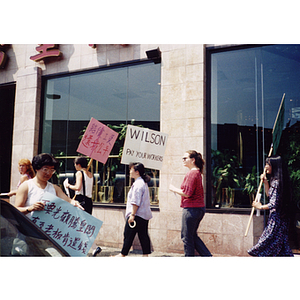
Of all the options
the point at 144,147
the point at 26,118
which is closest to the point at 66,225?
the point at 144,147

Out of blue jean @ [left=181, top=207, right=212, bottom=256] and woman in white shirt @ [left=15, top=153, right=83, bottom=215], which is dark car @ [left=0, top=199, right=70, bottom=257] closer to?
woman in white shirt @ [left=15, top=153, right=83, bottom=215]

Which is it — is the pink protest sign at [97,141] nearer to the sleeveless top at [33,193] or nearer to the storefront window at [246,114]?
the storefront window at [246,114]

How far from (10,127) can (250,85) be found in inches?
265

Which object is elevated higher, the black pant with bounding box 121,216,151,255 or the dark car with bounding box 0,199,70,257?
the dark car with bounding box 0,199,70,257

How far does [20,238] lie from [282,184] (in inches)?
165

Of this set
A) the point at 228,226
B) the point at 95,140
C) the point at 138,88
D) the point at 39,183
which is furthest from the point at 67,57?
the point at 228,226

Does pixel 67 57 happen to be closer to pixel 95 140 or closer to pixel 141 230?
pixel 95 140

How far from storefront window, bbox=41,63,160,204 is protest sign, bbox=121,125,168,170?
2.99 feet

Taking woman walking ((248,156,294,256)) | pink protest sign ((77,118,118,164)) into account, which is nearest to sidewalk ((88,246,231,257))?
woman walking ((248,156,294,256))

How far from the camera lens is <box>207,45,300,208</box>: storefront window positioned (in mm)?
6055

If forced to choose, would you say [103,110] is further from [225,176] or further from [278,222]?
[278,222]

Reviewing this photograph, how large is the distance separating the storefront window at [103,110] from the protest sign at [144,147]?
91 centimetres

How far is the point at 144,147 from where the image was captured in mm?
5867

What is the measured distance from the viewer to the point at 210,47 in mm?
6473
